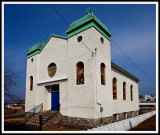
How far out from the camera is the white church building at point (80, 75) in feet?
33.4

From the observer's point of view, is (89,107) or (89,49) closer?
(89,107)

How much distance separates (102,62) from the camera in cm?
1128

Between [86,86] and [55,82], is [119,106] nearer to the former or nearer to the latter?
[86,86]

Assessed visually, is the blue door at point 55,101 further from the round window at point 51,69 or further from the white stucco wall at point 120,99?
the white stucco wall at point 120,99

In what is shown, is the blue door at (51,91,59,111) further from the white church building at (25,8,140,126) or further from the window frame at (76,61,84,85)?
the window frame at (76,61,84,85)

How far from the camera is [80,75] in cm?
1106

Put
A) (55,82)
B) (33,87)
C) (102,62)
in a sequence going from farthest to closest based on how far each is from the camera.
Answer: (33,87)
(55,82)
(102,62)

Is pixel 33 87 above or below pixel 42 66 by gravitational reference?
below

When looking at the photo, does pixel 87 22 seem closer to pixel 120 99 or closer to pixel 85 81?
pixel 85 81

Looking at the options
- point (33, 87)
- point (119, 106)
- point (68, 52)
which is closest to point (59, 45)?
point (68, 52)

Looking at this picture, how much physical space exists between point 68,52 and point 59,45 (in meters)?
1.76

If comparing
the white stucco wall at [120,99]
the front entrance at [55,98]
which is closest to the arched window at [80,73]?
the front entrance at [55,98]

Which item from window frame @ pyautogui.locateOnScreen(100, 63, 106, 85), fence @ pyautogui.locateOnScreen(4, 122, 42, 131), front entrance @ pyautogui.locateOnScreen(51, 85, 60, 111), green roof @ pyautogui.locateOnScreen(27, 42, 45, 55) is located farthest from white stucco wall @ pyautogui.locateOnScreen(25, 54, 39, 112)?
window frame @ pyautogui.locateOnScreen(100, 63, 106, 85)

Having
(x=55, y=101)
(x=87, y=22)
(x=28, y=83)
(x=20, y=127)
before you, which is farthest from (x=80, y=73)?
(x=28, y=83)
